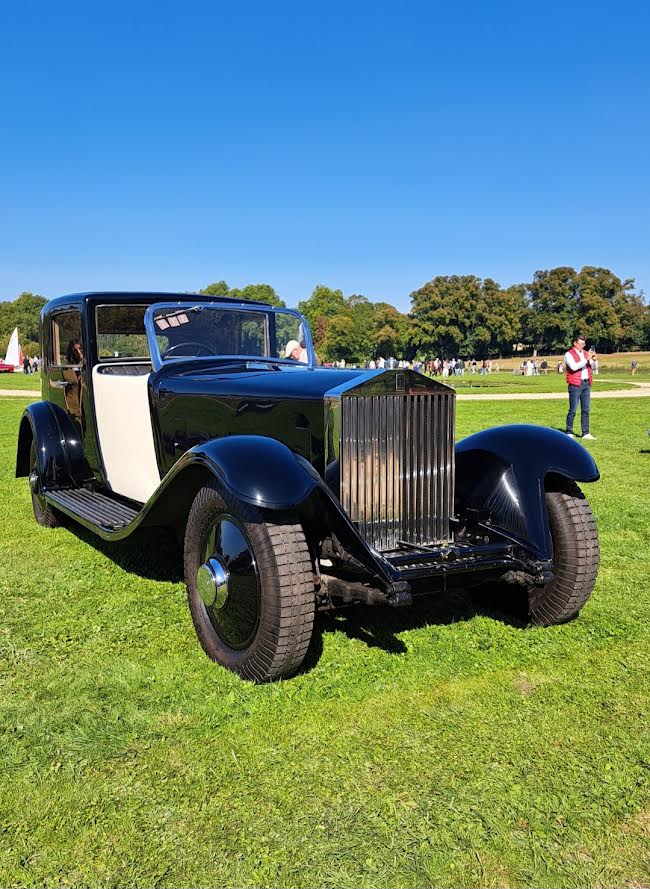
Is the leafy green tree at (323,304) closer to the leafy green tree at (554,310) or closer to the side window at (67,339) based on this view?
the leafy green tree at (554,310)

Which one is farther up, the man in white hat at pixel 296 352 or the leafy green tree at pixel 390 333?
the leafy green tree at pixel 390 333

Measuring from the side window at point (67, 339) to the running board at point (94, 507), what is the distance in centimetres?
105

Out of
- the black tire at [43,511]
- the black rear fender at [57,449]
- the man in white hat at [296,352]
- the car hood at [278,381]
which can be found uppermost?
the man in white hat at [296,352]

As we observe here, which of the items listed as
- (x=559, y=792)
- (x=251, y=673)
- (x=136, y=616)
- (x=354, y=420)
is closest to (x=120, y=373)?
(x=136, y=616)

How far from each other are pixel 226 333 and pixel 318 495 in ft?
7.79

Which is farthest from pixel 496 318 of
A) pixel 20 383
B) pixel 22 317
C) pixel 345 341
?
pixel 22 317

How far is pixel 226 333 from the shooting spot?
523cm

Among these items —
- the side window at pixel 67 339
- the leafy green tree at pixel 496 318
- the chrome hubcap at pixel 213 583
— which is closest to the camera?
the chrome hubcap at pixel 213 583

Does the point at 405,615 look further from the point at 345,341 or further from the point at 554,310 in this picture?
the point at 554,310

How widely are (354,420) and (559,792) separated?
5.88 feet

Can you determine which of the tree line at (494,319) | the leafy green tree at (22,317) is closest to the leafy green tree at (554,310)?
the tree line at (494,319)

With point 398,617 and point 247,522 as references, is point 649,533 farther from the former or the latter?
point 247,522

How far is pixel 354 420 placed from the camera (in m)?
3.42

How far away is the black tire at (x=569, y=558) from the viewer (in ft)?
12.2
